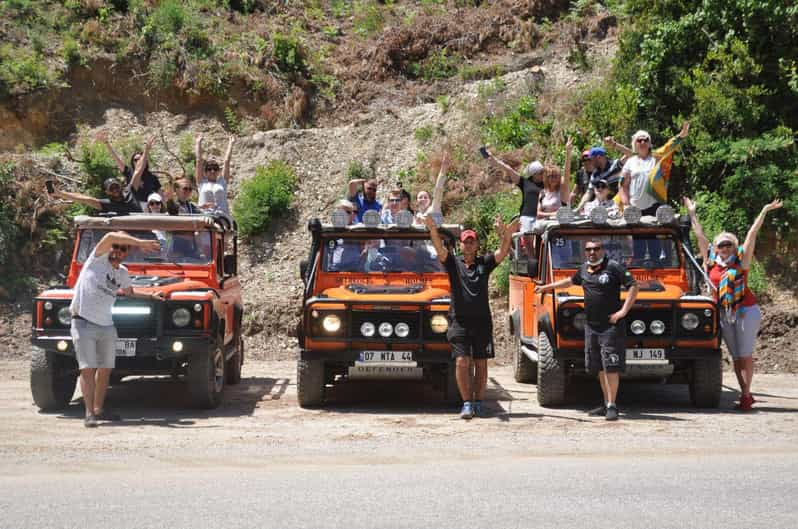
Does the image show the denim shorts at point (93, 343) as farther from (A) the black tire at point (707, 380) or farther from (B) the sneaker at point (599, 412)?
(A) the black tire at point (707, 380)

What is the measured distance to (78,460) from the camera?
26.2 ft

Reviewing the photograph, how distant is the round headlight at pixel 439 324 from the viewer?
10594 mm

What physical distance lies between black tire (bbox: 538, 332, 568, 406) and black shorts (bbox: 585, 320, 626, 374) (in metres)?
0.61

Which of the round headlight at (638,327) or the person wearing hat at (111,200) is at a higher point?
the person wearing hat at (111,200)

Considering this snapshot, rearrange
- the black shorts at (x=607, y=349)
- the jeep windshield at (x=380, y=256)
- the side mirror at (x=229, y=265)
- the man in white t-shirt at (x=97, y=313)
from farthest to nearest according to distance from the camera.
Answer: the side mirror at (x=229, y=265) < the jeep windshield at (x=380, y=256) < the black shorts at (x=607, y=349) < the man in white t-shirt at (x=97, y=313)

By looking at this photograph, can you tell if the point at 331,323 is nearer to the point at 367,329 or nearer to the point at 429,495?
the point at 367,329

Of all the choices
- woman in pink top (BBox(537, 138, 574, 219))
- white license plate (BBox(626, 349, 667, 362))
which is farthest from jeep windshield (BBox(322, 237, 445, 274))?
white license plate (BBox(626, 349, 667, 362))

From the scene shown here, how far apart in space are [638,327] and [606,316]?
0.85 metres

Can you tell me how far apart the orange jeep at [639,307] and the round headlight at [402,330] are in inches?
58.4

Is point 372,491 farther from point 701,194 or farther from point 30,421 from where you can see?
point 701,194

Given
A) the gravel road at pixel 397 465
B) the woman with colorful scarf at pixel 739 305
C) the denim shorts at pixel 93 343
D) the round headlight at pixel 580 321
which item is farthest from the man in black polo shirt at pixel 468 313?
the denim shorts at pixel 93 343

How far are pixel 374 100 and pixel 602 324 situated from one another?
60.3 feet

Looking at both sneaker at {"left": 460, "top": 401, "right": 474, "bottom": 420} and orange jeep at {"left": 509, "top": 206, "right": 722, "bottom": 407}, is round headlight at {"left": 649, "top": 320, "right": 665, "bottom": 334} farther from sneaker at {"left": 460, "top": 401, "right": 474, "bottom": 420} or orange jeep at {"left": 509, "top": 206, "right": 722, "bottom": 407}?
sneaker at {"left": 460, "top": 401, "right": 474, "bottom": 420}

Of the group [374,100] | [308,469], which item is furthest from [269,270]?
[308,469]
